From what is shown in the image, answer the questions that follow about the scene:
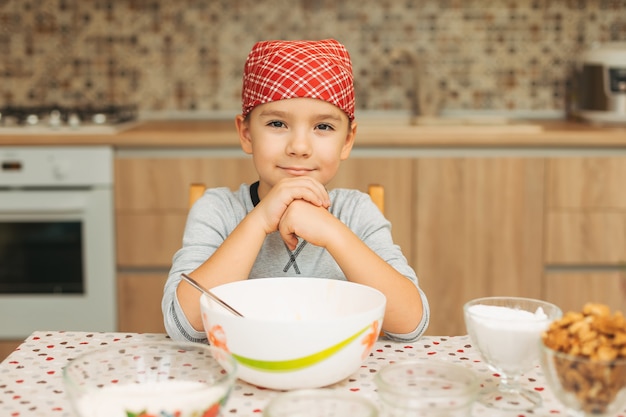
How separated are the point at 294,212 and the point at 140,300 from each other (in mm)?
1426

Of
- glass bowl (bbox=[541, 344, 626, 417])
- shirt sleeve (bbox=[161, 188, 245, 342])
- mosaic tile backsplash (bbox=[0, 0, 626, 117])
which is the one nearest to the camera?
glass bowl (bbox=[541, 344, 626, 417])

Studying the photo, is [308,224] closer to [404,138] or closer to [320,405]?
[320,405]

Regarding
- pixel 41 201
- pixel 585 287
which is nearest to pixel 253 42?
pixel 41 201

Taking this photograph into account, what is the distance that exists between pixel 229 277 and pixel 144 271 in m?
1.39

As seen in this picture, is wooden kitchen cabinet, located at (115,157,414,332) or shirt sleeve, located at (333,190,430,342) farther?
wooden kitchen cabinet, located at (115,157,414,332)

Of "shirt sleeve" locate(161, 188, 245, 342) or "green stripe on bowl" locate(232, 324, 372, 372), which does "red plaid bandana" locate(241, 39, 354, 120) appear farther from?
"green stripe on bowl" locate(232, 324, 372, 372)

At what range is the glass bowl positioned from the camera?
0.64 m

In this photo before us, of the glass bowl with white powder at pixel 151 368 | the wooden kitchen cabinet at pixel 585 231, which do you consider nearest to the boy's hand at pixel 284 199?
the glass bowl with white powder at pixel 151 368

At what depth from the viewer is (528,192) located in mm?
2375

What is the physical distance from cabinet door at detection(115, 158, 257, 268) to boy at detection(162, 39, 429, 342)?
0.93m

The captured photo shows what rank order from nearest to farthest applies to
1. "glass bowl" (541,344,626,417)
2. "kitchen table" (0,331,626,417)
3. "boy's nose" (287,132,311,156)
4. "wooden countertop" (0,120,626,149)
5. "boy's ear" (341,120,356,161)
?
"glass bowl" (541,344,626,417) < "kitchen table" (0,331,626,417) < "boy's nose" (287,132,311,156) < "boy's ear" (341,120,356,161) < "wooden countertop" (0,120,626,149)

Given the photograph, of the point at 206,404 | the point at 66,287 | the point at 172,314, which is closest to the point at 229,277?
the point at 172,314

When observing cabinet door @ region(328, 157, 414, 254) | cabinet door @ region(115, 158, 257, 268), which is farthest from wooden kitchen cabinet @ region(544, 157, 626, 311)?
cabinet door @ region(115, 158, 257, 268)

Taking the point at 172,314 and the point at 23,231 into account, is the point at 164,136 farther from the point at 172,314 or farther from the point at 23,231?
the point at 172,314
